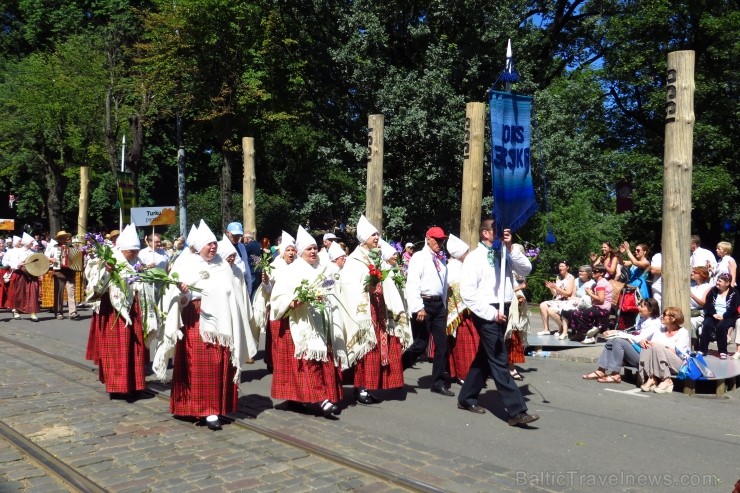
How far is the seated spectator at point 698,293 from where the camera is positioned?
1172cm

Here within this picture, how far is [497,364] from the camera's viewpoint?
24.0 ft

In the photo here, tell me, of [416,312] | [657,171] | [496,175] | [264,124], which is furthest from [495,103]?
[264,124]

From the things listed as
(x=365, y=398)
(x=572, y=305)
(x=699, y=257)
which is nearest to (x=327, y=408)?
(x=365, y=398)

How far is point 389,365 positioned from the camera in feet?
27.8

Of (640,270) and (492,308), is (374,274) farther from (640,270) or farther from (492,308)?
(640,270)

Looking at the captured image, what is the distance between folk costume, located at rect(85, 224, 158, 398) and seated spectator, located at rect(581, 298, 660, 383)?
18.4 feet

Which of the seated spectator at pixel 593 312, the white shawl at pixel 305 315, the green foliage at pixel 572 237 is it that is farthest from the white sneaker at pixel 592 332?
the white shawl at pixel 305 315

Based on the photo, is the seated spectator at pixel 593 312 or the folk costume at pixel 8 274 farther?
the folk costume at pixel 8 274

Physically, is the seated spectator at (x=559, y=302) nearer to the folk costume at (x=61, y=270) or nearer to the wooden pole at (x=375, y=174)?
the wooden pole at (x=375, y=174)

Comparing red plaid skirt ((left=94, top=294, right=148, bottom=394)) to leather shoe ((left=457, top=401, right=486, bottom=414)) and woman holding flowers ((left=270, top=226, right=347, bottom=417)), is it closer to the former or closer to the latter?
woman holding flowers ((left=270, top=226, right=347, bottom=417))

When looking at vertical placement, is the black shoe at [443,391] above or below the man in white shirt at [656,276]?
below

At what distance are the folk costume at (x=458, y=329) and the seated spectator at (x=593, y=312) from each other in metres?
4.52

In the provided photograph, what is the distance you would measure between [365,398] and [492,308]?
1909 mm

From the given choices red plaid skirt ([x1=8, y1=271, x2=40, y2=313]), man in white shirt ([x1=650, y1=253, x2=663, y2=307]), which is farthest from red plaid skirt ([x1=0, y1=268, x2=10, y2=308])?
man in white shirt ([x1=650, y1=253, x2=663, y2=307])
